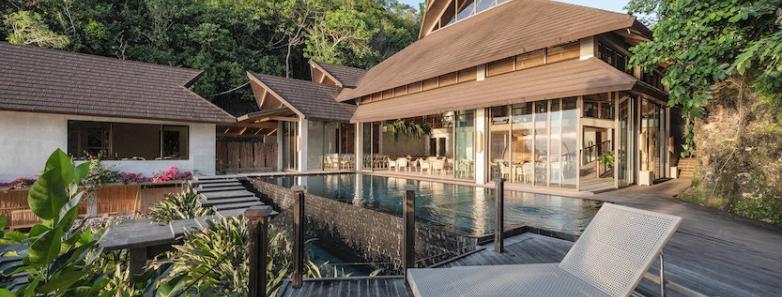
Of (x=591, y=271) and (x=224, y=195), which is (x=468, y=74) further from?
(x=591, y=271)

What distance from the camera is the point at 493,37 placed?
1260cm

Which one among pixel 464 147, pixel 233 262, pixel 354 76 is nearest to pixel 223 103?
pixel 354 76

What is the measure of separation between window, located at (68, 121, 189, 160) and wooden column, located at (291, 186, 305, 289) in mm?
11537

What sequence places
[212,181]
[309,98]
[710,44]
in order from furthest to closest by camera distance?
[309,98] → [212,181] → [710,44]

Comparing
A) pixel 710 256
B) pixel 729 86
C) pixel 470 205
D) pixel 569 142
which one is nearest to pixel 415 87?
pixel 569 142

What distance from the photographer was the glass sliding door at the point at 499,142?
11.7m

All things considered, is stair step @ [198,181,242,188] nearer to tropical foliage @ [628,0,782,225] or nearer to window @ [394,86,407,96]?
window @ [394,86,407,96]

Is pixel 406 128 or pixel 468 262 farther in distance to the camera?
pixel 406 128

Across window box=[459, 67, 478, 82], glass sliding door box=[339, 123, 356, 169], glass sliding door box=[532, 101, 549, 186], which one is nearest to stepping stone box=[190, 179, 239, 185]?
glass sliding door box=[339, 123, 356, 169]

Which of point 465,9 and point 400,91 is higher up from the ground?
point 465,9

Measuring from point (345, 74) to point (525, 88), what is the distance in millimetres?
12700

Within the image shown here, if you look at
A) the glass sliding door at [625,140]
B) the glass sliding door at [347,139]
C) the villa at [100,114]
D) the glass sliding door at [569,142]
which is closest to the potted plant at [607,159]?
the glass sliding door at [625,140]

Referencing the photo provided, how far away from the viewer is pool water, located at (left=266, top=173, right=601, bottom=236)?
239 inches

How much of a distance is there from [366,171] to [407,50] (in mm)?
7888
